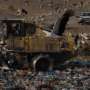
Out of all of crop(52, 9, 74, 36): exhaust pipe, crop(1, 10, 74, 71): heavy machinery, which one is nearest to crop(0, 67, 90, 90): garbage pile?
crop(1, 10, 74, 71): heavy machinery

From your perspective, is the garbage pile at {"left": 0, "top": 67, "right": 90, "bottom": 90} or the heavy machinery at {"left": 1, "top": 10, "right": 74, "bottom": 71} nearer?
the garbage pile at {"left": 0, "top": 67, "right": 90, "bottom": 90}

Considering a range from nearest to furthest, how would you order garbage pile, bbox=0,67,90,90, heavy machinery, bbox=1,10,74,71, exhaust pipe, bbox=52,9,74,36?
1. garbage pile, bbox=0,67,90,90
2. heavy machinery, bbox=1,10,74,71
3. exhaust pipe, bbox=52,9,74,36

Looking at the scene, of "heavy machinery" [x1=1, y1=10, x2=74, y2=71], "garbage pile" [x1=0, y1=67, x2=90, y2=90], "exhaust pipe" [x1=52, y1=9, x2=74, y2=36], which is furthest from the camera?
"exhaust pipe" [x1=52, y1=9, x2=74, y2=36]

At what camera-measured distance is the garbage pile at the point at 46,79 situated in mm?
15766

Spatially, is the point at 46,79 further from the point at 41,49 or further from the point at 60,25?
the point at 60,25

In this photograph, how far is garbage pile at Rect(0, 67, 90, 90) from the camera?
15.8 metres

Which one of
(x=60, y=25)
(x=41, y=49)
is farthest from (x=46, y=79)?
(x=60, y=25)

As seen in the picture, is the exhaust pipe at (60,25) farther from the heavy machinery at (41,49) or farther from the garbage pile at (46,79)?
the garbage pile at (46,79)

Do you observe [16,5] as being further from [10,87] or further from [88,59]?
[10,87]

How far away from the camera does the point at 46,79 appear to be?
16703 mm

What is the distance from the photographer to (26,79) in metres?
17.0

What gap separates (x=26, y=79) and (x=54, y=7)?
17548 mm

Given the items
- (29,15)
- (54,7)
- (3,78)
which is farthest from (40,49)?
(54,7)

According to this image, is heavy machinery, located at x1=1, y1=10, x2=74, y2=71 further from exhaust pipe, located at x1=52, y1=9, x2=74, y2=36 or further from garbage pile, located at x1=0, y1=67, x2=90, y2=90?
exhaust pipe, located at x1=52, y1=9, x2=74, y2=36
